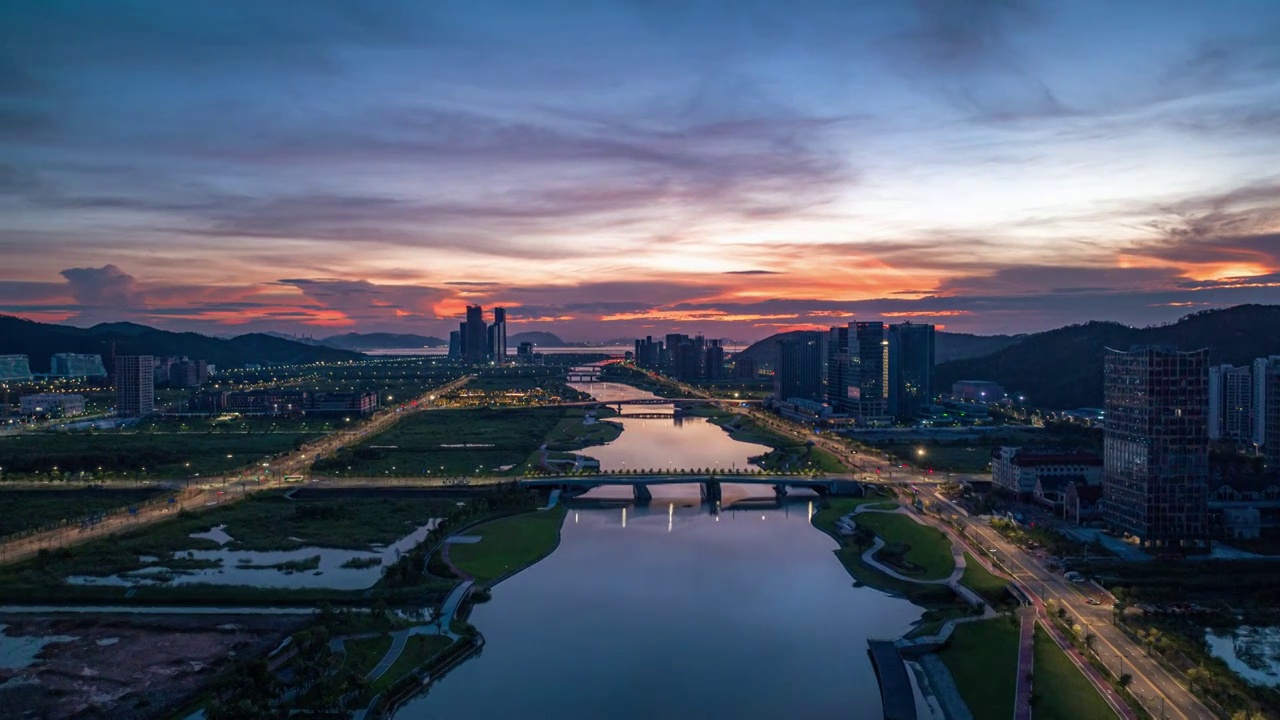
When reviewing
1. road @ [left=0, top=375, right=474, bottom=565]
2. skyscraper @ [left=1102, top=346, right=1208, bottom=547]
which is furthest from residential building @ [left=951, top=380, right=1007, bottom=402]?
road @ [left=0, top=375, right=474, bottom=565]

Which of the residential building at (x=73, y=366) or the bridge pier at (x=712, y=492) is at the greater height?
the residential building at (x=73, y=366)

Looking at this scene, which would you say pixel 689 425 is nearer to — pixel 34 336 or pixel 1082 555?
pixel 1082 555

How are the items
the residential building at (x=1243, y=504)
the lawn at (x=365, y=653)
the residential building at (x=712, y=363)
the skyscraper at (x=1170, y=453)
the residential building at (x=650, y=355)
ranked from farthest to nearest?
1. the residential building at (x=650, y=355)
2. the residential building at (x=712, y=363)
3. the residential building at (x=1243, y=504)
4. the skyscraper at (x=1170, y=453)
5. the lawn at (x=365, y=653)

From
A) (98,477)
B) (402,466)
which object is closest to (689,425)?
(402,466)

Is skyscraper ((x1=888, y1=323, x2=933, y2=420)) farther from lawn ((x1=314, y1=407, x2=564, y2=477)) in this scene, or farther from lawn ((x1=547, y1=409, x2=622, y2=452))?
lawn ((x1=314, y1=407, x2=564, y2=477))

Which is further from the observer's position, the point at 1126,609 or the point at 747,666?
the point at 1126,609

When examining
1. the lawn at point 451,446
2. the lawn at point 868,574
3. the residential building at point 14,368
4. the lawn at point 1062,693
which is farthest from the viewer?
the residential building at point 14,368

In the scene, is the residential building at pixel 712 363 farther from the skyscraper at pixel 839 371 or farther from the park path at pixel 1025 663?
the park path at pixel 1025 663

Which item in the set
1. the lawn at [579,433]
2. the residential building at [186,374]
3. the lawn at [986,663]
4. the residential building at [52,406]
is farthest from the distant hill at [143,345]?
the lawn at [986,663]
